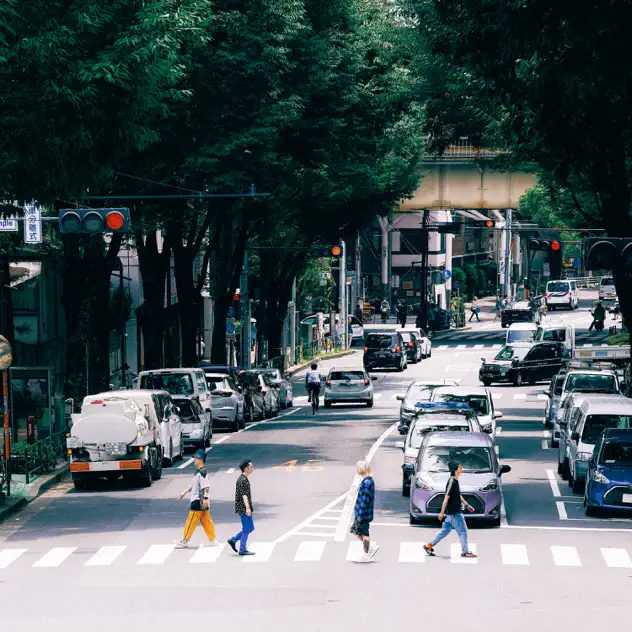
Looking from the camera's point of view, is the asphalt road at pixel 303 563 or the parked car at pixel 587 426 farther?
the parked car at pixel 587 426

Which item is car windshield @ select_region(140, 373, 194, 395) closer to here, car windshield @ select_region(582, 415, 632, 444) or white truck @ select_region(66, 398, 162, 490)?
white truck @ select_region(66, 398, 162, 490)

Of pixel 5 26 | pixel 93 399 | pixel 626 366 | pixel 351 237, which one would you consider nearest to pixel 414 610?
pixel 5 26

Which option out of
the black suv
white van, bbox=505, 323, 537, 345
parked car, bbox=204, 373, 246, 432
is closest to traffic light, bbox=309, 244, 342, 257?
the black suv

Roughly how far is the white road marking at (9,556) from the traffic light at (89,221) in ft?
22.8

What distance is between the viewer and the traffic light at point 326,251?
2525 inches

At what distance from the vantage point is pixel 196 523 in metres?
23.0

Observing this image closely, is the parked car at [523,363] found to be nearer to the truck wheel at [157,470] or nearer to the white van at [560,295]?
the truck wheel at [157,470]

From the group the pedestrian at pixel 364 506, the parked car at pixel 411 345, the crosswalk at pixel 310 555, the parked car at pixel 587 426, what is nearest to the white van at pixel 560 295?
the parked car at pixel 411 345

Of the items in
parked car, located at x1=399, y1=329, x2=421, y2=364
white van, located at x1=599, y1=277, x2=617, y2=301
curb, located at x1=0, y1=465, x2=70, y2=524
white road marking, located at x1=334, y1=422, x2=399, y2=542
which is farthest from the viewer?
white van, located at x1=599, y1=277, x2=617, y2=301

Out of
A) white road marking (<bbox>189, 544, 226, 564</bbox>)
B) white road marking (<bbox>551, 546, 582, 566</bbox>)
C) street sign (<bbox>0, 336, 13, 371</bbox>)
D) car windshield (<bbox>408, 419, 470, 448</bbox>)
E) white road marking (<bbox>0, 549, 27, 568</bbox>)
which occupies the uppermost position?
street sign (<bbox>0, 336, 13, 371</bbox>)

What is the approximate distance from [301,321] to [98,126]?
69.1 metres

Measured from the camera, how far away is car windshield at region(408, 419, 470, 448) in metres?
30.9

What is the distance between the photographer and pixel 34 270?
45188mm

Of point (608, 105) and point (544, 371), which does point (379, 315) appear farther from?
point (608, 105)
